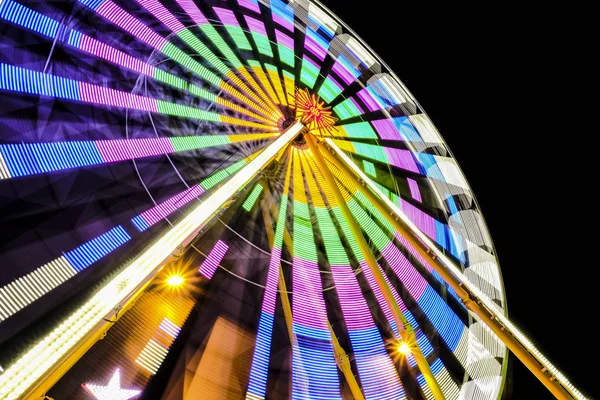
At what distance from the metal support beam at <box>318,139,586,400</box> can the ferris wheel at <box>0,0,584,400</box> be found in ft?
0.07

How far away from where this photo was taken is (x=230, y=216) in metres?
5.79

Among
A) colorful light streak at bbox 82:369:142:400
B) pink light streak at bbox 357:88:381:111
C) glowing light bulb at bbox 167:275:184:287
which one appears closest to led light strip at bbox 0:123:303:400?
glowing light bulb at bbox 167:275:184:287

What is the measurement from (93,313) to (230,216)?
Result: 3802 mm

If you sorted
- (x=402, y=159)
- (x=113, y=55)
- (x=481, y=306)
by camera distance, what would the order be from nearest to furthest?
(x=481, y=306), (x=113, y=55), (x=402, y=159)

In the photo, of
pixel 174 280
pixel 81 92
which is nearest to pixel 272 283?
pixel 174 280

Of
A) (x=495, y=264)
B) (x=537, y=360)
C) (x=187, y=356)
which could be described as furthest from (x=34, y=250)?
(x=495, y=264)

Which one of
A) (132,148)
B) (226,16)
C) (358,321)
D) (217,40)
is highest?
(226,16)

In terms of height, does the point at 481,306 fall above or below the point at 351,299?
below

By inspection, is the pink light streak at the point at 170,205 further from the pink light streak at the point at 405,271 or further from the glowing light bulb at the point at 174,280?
the pink light streak at the point at 405,271

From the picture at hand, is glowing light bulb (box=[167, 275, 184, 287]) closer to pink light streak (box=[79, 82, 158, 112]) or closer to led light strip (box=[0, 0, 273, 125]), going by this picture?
pink light streak (box=[79, 82, 158, 112])

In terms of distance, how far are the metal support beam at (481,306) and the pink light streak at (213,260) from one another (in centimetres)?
199

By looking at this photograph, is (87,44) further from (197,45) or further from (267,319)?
(267,319)

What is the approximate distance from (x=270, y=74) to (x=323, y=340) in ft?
13.0

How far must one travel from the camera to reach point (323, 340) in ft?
17.4
